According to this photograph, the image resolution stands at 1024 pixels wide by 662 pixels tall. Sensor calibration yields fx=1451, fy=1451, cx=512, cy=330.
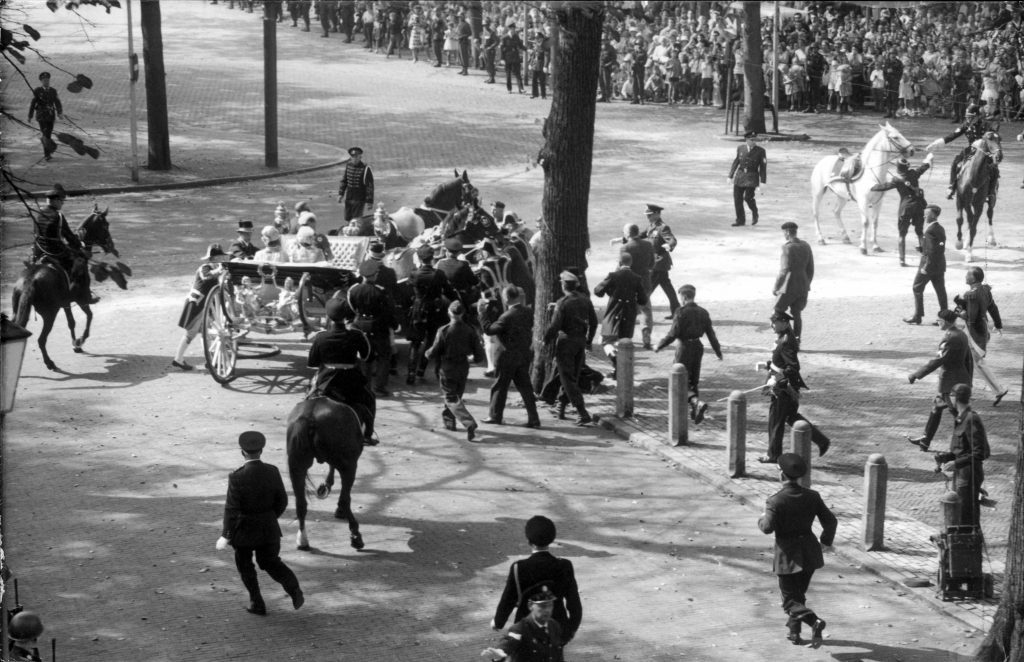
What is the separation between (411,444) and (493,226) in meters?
5.75

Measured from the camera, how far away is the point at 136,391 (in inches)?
650

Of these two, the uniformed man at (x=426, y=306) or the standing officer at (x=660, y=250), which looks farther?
the standing officer at (x=660, y=250)

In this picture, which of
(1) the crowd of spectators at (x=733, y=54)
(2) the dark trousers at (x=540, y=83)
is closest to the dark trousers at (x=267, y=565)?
(1) the crowd of spectators at (x=733, y=54)

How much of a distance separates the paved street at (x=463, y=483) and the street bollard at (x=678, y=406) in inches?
10.7

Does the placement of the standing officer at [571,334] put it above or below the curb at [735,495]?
above

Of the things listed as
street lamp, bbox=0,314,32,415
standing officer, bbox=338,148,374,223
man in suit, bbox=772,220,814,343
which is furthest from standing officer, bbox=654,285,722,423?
standing officer, bbox=338,148,374,223

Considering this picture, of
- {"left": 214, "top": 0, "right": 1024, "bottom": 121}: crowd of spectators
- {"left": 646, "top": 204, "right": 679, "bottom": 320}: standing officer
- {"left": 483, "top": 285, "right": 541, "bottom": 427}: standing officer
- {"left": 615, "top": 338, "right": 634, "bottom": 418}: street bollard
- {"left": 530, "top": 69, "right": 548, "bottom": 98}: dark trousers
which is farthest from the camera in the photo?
{"left": 530, "top": 69, "right": 548, "bottom": 98}: dark trousers

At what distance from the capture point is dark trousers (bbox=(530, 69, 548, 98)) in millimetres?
41281

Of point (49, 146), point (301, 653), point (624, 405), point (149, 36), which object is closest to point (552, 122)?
point (624, 405)

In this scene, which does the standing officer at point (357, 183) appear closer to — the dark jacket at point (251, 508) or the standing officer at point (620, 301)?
the standing officer at point (620, 301)

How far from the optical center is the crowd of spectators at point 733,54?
Result: 3841cm

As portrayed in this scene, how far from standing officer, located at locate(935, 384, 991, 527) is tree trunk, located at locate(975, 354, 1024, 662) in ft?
6.44

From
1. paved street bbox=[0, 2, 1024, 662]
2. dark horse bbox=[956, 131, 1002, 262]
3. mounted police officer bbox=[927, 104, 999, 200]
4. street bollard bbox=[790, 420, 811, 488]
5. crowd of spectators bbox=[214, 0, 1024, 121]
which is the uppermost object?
crowd of spectators bbox=[214, 0, 1024, 121]

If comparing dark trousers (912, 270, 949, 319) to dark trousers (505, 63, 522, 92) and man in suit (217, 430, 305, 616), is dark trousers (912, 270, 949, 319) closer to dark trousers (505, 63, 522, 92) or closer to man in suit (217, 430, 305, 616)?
man in suit (217, 430, 305, 616)
